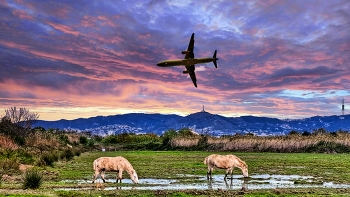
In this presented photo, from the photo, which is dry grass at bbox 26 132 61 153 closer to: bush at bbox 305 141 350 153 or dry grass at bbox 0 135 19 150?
dry grass at bbox 0 135 19 150

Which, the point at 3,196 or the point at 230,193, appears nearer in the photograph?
the point at 3,196

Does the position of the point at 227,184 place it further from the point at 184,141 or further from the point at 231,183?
the point at 184,141

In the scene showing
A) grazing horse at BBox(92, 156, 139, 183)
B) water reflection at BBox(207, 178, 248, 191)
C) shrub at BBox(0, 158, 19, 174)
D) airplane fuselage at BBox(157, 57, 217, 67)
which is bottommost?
water reflection at BBox(207, 178, 248, 191)

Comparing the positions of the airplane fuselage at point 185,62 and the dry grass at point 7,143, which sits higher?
the airplane fuselage at point 185,62

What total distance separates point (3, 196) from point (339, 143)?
58000mm

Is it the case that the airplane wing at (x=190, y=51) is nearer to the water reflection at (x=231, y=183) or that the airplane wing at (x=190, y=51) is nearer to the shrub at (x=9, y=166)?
the water reflection at (x=231, y=183)

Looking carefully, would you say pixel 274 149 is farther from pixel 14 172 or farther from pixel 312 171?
pixel 14 172

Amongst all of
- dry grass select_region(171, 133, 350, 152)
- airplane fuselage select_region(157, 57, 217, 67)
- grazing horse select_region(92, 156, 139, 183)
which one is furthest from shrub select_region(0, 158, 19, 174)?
dry grass select_region(171, 133, 350, 152)

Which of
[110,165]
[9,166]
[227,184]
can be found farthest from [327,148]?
[9,166]

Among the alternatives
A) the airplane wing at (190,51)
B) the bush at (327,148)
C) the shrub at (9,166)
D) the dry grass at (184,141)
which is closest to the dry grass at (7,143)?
the shrub at (9,166)

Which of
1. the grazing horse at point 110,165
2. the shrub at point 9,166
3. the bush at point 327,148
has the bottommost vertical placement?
the shrub at point 9,166

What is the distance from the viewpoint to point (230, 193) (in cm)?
2016

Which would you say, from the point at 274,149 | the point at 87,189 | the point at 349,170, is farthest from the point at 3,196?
the point at 274,149

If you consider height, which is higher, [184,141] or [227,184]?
[184,141]
